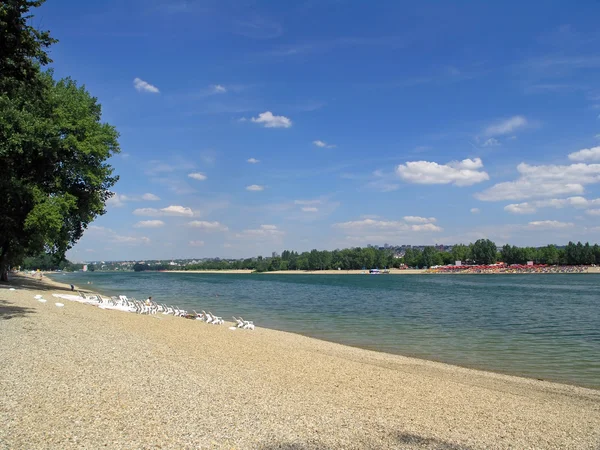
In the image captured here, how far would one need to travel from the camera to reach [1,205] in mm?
29594

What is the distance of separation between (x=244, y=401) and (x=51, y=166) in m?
28.7

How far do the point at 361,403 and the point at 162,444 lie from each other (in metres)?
5.23

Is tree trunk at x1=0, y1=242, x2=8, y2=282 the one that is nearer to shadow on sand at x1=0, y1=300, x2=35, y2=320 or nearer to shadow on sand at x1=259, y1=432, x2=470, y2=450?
shadow on sand at x1=0, y1=300, x2=35, y2=320

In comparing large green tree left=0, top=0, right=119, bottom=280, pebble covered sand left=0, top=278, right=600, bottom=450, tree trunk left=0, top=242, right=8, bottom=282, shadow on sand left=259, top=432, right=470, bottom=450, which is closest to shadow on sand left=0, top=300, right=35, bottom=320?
pebble covered sand left=0, top=278, right=600, bottom=450

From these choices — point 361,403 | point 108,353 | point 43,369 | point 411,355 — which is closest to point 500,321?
point 411,355

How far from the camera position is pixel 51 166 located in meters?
31.4

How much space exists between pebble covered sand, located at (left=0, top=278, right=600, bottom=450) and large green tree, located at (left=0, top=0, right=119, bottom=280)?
13.9m

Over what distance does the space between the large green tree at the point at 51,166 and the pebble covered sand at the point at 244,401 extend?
13938 millimetres

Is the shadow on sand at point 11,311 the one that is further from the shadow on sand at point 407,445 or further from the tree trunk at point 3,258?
the tree trunk at point 3,258

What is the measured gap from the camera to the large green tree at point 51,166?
2644cm

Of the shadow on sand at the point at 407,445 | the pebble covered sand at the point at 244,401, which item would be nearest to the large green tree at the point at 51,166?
the pebble covered sand at the point at 244,401

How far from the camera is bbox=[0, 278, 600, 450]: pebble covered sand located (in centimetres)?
740

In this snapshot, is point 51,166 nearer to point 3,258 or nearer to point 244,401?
point 3,258

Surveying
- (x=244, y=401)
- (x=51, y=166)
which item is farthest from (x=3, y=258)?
(x=244, y=401)
